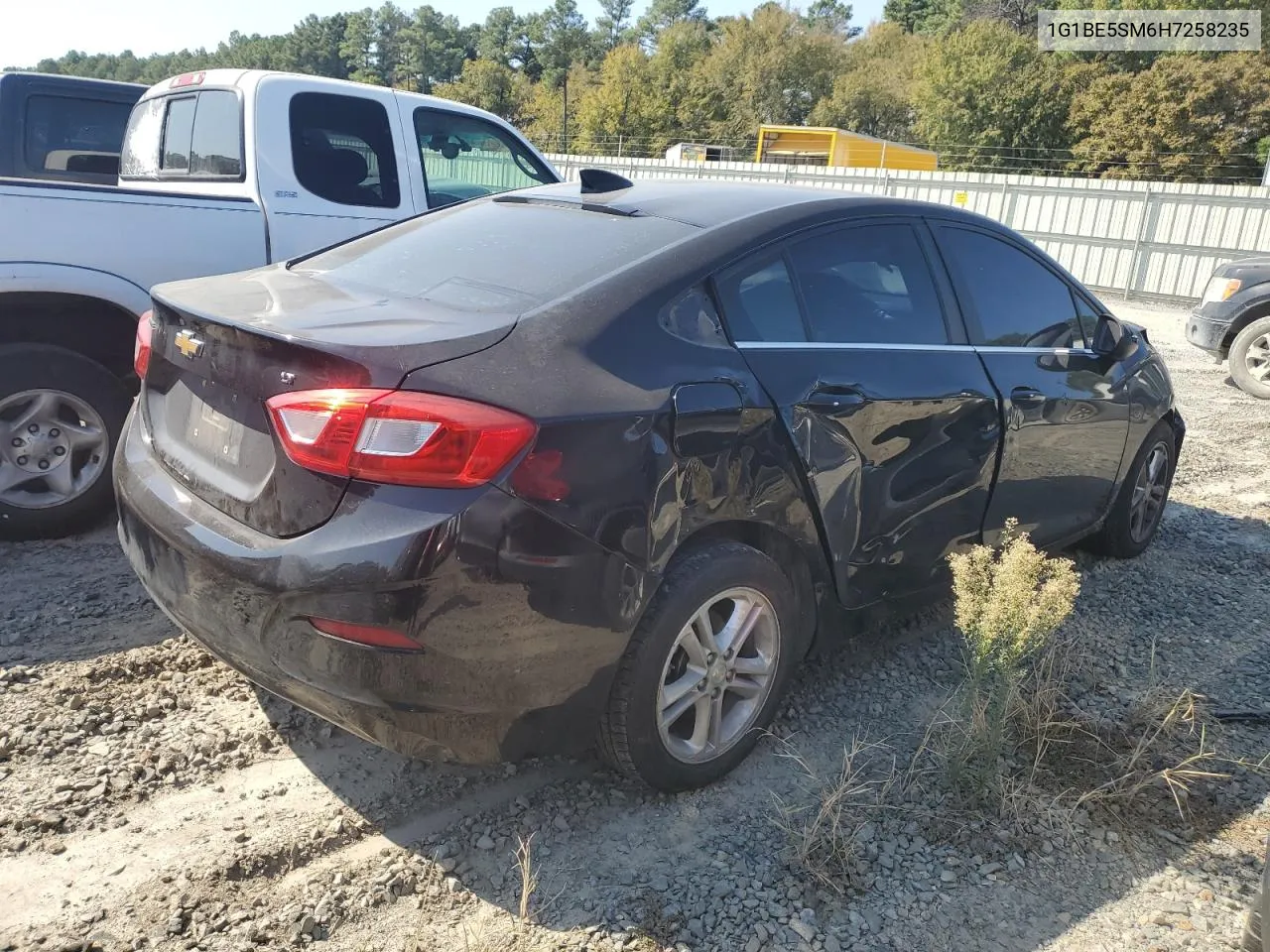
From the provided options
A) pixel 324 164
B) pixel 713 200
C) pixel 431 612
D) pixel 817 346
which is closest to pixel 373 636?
pixel 431 612

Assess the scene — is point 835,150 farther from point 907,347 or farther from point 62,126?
point 907,347

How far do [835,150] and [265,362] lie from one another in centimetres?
3479

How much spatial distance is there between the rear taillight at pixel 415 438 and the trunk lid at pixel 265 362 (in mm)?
52

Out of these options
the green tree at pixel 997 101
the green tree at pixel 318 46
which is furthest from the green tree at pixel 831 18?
the green tree at pixel 318 46

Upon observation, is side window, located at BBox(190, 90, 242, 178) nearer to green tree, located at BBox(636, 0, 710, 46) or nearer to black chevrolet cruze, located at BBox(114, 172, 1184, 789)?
black chevrolet cruze, located at BBox(114, 172, 1184, 789)

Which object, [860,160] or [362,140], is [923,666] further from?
[860,160]

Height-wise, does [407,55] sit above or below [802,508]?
above

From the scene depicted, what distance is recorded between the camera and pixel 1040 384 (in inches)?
148

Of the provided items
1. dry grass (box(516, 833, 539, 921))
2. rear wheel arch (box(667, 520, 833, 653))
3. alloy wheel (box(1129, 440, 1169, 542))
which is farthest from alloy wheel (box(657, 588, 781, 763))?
alloy wheel (box(1129, 440, 1169, 542))

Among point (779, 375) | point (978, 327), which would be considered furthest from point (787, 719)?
point (978, 327)

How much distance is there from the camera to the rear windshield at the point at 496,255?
2.67 m

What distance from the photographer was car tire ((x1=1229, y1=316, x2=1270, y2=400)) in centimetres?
937

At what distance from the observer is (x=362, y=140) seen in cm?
531

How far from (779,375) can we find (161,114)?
182 inches
